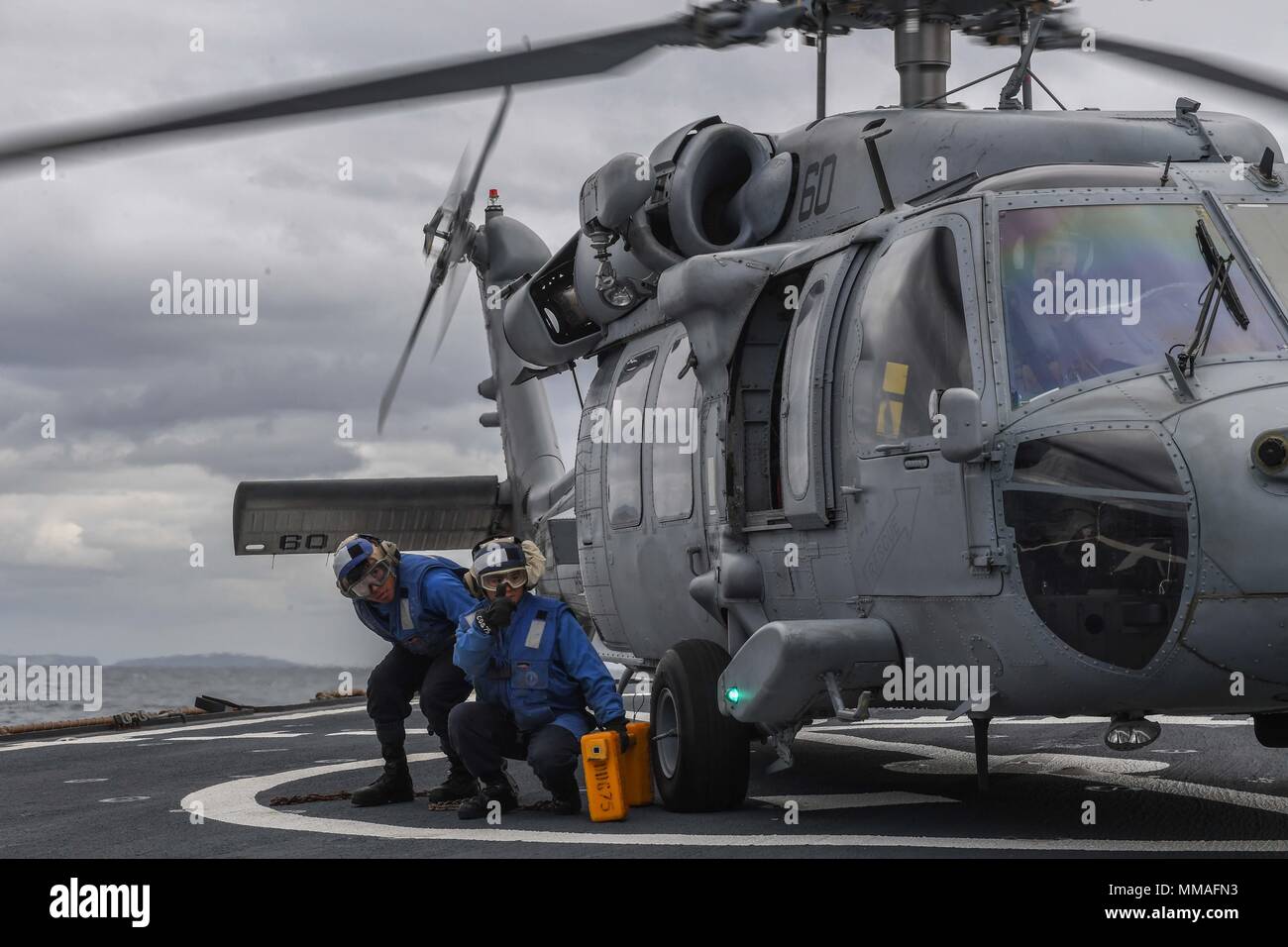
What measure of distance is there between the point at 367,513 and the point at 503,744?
858cm

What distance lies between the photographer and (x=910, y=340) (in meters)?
7.08

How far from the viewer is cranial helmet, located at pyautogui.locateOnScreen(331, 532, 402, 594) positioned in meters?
8.41

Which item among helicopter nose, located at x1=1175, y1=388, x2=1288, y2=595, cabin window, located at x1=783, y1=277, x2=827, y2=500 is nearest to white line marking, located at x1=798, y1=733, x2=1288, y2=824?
helicopter nose, located at x1=1175, y1=388, x2=1288, y2=595

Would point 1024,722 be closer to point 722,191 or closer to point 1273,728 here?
point 722,191

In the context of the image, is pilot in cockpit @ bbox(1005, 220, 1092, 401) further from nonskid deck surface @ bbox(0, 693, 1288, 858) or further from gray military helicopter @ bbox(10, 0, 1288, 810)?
nonskid deck surface @ bbox(0, 693, 1288, 858)

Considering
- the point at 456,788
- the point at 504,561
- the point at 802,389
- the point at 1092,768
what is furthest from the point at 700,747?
the point at 1092,768

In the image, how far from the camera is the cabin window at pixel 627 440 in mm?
10070

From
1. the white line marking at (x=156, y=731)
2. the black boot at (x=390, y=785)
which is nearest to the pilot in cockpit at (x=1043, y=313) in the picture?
the black boot at (x=390, y=785)

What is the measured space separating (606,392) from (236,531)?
237 inches

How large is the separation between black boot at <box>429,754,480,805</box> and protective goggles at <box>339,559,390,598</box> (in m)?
1.04

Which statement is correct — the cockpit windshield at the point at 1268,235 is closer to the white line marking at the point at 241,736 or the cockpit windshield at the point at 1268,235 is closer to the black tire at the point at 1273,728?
the black tire at the point at 1273,728

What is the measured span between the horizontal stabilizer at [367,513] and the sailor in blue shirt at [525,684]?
788cm

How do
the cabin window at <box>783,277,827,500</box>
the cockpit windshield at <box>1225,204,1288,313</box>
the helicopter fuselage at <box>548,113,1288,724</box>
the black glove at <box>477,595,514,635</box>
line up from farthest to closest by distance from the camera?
1. the black glove at <box>477,595,514,635</box>
2. the cabin window at <box>783,277,827,500</box>
3. the cockpit windshield at <box>1225,204,1288,313</box>
4. the helicopter fuselage at <box>548,113,1288,724</box>
